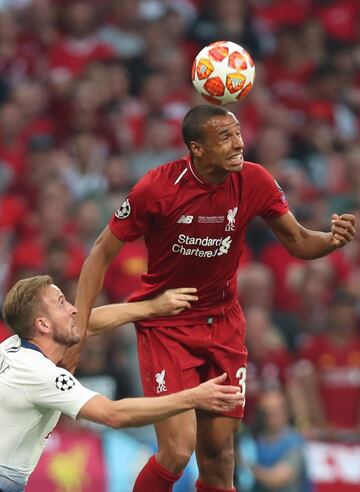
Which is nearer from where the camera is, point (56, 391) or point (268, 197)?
point (56, 391)

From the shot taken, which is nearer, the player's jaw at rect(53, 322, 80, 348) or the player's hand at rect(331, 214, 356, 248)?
the player's jaw at rect(53, 322, 80, 348)

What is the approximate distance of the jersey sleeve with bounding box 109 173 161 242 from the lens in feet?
23.6

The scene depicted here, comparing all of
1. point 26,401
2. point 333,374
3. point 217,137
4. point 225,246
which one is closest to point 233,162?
point 217,137

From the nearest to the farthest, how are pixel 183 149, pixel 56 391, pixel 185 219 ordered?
pixel 56 391, pixel 185 219, pixel 183 149

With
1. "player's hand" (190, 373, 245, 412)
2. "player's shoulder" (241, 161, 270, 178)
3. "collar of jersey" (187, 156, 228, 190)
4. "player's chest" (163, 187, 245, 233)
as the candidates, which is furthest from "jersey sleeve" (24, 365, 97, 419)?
"player's shoulder" (241, 161, 270, 178)

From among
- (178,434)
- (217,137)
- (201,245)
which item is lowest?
(178,434)

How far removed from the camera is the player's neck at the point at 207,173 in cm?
727

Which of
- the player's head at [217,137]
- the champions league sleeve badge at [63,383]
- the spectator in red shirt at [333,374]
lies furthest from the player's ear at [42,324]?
the spectator in red shirt at [333,374]

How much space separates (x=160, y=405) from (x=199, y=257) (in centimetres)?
121

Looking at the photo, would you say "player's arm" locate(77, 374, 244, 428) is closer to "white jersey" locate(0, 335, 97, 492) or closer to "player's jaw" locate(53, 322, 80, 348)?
"white jersey" locate(0, 335, 97, 492)

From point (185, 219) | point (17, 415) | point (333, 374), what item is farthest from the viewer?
point (333, 374)

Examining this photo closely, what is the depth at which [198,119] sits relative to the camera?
7195 millimetres

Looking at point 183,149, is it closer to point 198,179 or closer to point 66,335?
point 198,179

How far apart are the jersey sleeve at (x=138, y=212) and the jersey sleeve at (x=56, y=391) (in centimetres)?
107
